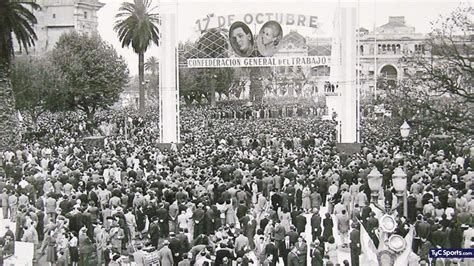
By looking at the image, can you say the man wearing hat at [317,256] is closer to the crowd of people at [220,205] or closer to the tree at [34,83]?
the crowd of people at [220,205]

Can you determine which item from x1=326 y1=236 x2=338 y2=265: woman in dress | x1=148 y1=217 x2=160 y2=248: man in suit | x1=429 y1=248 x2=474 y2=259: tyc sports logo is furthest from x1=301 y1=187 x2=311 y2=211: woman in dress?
x1=429 y1=248 x2=474 y2=259: tyc sports logo

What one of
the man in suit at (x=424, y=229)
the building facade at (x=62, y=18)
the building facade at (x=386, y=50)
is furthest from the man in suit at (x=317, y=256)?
the building facade at (x=386, y=50)

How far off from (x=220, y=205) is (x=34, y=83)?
25707mm

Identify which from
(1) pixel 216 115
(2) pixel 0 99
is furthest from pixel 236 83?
(2) pixel 0 99

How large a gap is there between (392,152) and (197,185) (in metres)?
11.4

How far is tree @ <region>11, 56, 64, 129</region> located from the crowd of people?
9.05m

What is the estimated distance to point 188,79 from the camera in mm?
63500

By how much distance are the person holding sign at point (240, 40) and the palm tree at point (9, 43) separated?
34.5ft

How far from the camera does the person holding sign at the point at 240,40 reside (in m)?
39.0

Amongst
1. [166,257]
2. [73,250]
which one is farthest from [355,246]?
[73,250]

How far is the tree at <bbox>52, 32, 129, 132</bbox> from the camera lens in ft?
153

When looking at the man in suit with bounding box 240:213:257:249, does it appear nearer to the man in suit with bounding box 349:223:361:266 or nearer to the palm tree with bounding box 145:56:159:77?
the man in suit with bounding box 349:223:361:266

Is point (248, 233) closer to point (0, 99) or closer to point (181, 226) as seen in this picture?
point (181, 226)

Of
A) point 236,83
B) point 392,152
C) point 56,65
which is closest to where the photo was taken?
point 392,152
